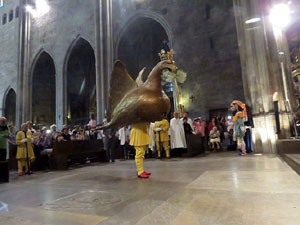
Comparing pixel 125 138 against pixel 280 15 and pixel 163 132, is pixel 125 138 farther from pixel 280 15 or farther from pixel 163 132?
pixel 280 15

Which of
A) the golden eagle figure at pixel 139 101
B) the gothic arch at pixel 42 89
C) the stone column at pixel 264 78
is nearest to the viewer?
the golden eagle figure at pixel 139 101

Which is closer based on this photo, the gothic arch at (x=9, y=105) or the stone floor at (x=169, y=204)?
the stone floor at (x=169, y=204)

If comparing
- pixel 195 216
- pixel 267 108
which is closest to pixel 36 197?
pixel 195 216

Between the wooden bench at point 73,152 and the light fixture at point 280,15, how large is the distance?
27.4ft

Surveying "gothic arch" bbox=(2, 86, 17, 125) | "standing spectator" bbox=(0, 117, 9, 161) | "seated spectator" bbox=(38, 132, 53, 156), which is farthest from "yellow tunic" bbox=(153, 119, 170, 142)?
"gothic arch" bbox=(2, 86, 17, 125)

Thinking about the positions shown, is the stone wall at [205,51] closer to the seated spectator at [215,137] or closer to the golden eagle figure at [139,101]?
the seated spectator at [215,137]

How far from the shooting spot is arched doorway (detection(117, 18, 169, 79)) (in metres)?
16.9

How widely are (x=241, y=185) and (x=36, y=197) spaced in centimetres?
294

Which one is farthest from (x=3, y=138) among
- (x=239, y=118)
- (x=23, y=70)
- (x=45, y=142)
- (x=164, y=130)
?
(x=23, y=70)

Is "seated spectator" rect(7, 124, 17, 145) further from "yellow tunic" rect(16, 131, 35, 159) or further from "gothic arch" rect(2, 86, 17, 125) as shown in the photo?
"gothic arch" rect(2, 86, 17, 125)

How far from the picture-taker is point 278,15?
813cm

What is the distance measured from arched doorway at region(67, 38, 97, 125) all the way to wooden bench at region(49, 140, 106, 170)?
1272cm

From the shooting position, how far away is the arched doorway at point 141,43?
16.9 meters

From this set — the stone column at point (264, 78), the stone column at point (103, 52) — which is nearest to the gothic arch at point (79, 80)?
the stone column at point (103, 52)
